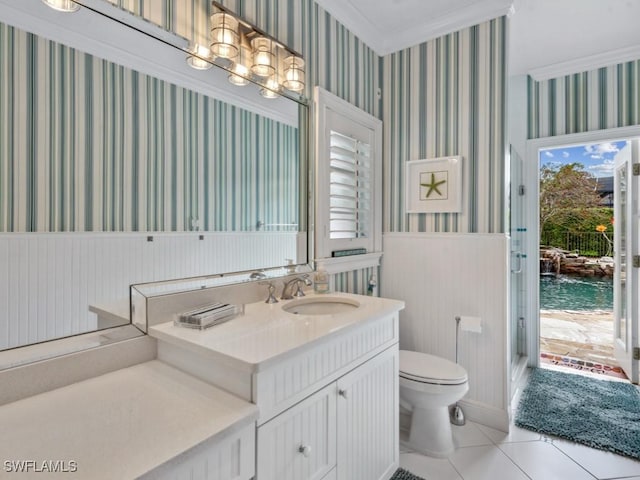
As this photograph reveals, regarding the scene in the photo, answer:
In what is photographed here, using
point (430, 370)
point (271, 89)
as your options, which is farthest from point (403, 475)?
point (271, 89)

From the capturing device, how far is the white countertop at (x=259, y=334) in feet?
3.28

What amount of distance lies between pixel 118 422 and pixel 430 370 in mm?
1570

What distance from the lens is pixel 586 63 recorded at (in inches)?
117

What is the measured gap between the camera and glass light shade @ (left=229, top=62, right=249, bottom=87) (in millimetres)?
1586

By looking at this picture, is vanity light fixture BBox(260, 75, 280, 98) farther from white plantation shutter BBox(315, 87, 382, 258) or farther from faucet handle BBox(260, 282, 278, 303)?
faucet handle BBox(260, 282, 278, 303)

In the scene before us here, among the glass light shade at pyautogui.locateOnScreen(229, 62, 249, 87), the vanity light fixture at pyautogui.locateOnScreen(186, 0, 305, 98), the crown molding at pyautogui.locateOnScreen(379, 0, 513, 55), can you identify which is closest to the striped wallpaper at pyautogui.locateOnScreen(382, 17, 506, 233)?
the crown molding at pyautogui.locateOnScreen(379, 0, 513, 55)

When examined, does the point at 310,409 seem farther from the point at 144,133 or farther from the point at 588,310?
the point at 588,310

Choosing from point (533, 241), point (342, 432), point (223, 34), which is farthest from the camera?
point (533, 241)

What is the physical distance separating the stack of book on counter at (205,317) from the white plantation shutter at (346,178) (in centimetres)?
80

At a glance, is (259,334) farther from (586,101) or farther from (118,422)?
(586,101)

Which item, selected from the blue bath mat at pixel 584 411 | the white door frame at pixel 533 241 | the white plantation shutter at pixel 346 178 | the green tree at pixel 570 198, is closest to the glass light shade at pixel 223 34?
the white plantation shutter at pixel 346 178

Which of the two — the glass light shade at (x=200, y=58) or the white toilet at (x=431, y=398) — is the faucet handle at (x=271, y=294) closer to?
the white toilet at (x=431, y=398)

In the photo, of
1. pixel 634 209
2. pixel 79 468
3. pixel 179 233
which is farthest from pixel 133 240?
pixel 634 209

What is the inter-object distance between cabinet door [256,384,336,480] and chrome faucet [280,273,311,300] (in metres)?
0.57
